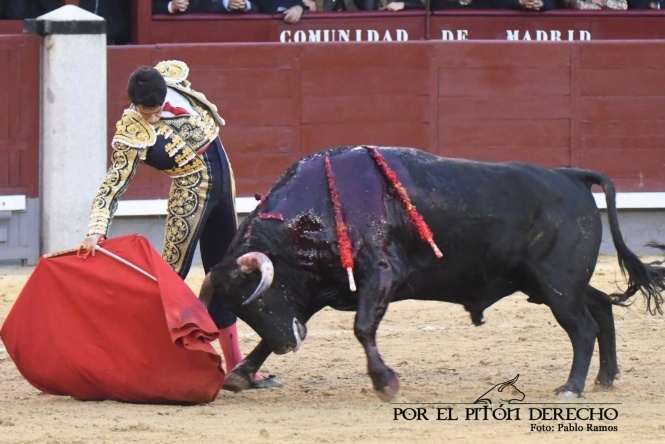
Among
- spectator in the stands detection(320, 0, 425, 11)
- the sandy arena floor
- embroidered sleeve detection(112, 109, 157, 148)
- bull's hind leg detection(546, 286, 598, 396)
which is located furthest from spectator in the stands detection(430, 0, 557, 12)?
embroidered sleeve detection(112, 109, 157, 148)

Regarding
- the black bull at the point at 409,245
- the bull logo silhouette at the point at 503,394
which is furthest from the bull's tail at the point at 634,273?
the bull logo silhouette at the point at 503,394

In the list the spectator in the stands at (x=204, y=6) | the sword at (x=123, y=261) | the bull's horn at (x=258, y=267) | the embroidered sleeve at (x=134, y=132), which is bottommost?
the sword at (x=123, y=261)

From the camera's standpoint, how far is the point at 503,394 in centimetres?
516

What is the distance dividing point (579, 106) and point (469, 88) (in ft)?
2.21

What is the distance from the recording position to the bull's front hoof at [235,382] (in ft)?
17.0

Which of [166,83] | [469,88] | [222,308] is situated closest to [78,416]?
[222,308]

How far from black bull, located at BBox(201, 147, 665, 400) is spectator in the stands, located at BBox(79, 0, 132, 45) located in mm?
4461

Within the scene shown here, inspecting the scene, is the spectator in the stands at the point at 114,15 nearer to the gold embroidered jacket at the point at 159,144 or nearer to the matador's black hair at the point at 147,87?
the gold embroidered jacket at the point at 159,144

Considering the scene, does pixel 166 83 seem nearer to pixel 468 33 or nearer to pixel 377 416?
pixel 377 416

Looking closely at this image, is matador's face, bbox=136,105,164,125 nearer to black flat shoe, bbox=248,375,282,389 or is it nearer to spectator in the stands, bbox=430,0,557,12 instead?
black flat shoe, bbox=248,375,282,389

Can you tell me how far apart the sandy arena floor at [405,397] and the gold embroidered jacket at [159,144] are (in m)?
0.67

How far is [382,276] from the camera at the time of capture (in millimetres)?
4883

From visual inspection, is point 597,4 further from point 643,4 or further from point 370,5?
point 370,5

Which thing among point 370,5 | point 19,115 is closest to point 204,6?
point 370,5
